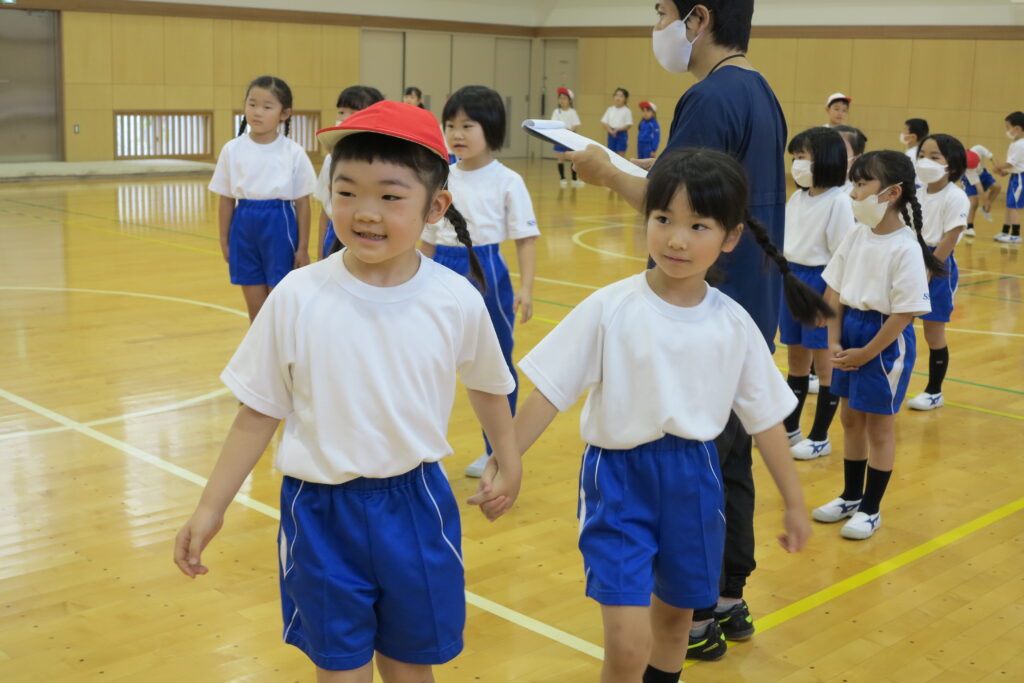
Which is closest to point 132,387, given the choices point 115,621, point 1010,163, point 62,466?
point 62,466

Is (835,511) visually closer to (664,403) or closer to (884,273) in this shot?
(884,273)

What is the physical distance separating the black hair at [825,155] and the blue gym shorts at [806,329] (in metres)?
0.41

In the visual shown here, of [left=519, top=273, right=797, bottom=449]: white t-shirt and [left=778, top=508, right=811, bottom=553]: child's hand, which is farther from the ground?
[left=519, top=273, right=797, bottom=449]: white t-shirt

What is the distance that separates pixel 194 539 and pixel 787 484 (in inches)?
50.2

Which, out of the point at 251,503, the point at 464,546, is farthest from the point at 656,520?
the point at 251,503

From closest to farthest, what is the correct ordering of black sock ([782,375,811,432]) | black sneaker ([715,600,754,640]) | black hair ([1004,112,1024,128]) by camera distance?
black sneaker ([715,600,754,640]) → black sock ([782,375,811,432]) → black hair ([1004,112,1024,128])

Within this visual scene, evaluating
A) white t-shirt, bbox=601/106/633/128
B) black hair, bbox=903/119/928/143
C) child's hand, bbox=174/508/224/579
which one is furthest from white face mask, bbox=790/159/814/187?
white t-shirt, bbox=601/106/633/128

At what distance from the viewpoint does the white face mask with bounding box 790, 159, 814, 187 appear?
5.34m

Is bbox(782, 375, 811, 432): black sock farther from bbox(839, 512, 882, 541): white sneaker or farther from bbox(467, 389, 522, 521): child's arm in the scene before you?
bbox(467, 389, 522, 521): child's arm

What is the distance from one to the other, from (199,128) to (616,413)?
18.8m

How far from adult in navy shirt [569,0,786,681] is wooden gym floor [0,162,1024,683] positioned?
0.65m

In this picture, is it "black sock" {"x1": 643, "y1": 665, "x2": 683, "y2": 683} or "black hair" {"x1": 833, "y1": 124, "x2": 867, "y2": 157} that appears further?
"black hair" {"x1": 833, "y1": 124, "x2": 867, "y2": 157}

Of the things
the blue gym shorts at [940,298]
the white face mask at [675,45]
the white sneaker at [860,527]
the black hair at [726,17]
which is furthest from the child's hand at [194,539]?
the blue gym shorts at [940,298]

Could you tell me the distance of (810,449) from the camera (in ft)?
17.4
